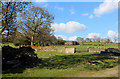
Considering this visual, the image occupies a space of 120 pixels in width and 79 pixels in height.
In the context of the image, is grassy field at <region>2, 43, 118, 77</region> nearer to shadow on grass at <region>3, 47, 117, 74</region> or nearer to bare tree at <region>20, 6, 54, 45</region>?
shadow on grass at <region>3, 47, 117, 74</region>

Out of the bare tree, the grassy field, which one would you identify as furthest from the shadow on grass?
the bare tree

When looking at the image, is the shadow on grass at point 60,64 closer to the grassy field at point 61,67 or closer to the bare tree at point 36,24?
the grassy field at point 61,67

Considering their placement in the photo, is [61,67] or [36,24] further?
[36,24]

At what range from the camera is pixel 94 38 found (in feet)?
323

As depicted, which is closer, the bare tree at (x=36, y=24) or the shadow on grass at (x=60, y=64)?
the shadow on grass at (x=60, y=64)

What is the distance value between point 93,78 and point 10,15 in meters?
11.3

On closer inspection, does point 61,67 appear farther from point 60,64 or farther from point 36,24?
point 36,24

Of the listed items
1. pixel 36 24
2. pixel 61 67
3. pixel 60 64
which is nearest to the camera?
pixel 61 67

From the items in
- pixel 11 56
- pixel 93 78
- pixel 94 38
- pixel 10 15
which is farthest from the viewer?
pixel 94 38

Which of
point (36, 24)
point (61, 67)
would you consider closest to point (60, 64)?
point (61, 67)

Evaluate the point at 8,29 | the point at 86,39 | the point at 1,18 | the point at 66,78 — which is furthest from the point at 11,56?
the point at 86,39

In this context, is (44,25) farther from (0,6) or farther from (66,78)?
(66,78)

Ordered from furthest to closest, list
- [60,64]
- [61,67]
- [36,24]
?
1. [36,24]
2. [60,64]
3. [61,67]

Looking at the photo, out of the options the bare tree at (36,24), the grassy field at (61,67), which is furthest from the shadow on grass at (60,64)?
the bare tree at (36,24)
